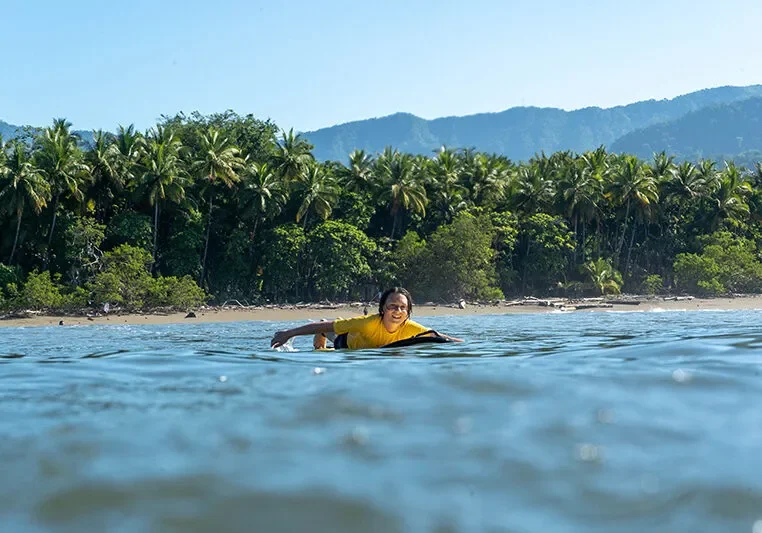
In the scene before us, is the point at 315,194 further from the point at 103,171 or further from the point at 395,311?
the point at 395,311

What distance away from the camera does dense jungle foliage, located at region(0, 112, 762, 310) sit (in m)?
39.1

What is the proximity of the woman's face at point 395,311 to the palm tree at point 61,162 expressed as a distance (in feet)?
114

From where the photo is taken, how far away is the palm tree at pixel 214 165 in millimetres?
43094

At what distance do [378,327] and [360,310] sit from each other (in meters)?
32.0

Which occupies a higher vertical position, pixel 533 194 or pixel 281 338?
pixel 533 194

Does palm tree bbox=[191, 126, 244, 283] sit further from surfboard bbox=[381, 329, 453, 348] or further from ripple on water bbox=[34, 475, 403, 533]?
ripple on water bbox=[34, 475, 403, 533]

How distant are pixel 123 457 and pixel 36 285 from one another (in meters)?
35.1

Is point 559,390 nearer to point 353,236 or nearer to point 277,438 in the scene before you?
point 277,438

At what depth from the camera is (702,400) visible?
372 centimetres

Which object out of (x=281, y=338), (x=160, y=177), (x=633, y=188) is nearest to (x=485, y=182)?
(x=633, y=188)

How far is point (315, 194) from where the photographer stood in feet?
147

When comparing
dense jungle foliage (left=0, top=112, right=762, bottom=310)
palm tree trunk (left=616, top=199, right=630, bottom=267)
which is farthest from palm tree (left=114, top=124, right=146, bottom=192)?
palm tree trunk (left=616, top=199, right=630, bottom=267)

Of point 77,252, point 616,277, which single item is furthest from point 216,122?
point 616,277

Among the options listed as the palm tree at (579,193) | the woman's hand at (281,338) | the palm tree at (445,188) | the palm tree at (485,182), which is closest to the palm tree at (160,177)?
the palm tree at (445,188)
